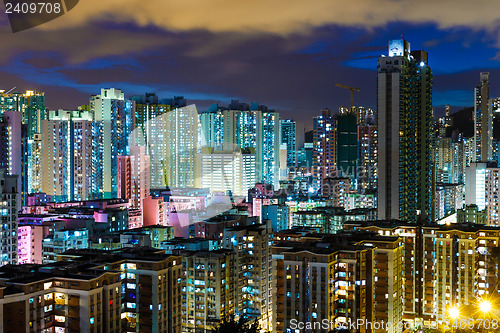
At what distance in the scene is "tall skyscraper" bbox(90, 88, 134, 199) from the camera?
1811cm

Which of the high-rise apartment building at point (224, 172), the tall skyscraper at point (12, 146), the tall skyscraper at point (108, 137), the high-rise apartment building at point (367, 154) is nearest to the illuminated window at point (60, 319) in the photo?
the tall skyscraper at point (12, 146)

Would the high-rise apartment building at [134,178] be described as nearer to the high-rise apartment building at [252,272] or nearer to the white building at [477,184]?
the high-rise apartment building at [252,272]

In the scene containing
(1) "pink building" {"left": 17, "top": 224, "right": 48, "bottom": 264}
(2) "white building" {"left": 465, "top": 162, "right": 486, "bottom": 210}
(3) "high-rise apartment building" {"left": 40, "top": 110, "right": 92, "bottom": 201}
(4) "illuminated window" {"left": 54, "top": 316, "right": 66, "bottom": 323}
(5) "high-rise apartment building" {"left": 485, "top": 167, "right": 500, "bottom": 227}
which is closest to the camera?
(4) "illuminated window" {"left": 54, "top": 316, "right": 66, "bottom": 323}

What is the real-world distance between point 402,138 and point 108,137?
915 centimetres

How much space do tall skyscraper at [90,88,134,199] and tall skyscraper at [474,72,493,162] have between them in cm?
1075

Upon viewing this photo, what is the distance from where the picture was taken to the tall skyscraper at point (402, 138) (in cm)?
1214

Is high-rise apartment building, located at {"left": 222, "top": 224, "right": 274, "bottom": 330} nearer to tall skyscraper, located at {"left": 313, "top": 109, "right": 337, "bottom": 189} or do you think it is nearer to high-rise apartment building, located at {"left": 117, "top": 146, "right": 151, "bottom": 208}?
high-rise apartment building, located at {"left": 117, "top": 146, "right": 151, "bottom": 208}

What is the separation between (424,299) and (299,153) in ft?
56.8

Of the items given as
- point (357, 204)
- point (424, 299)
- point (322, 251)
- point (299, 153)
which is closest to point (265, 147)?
point (299, 153)

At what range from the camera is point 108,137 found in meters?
18.3

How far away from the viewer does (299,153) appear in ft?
86.8

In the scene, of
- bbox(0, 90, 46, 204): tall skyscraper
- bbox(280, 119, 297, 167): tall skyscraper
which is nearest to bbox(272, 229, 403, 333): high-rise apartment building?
bbox(0, 90, 46, 204): tall skyscraper

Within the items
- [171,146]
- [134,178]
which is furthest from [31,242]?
[171,146]

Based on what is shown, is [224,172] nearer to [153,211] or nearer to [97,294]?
[153,211]
